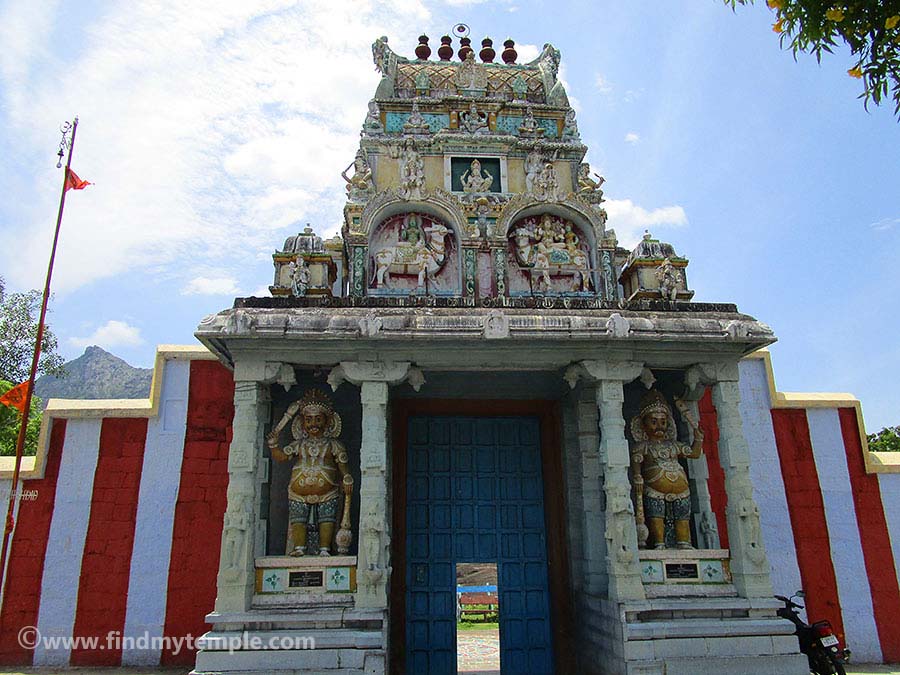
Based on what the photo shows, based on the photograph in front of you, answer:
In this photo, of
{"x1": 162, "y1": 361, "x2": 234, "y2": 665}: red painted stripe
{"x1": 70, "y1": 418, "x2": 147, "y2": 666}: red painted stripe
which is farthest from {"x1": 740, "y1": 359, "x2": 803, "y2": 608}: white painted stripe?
{"x1": 70, "y1": 418, "x2": 147, "y2": 666}: red painted stripe

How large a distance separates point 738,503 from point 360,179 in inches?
295

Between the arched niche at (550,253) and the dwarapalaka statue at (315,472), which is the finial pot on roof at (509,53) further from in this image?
the dwarapalaka statue at (315,472)

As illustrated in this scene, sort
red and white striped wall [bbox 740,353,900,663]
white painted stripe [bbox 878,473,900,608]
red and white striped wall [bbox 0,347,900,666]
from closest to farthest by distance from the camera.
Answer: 1. red and white striped wall [bbox 0,347,900,666]
2. red and white striped wall [bbox 740,353,900,663]
3. white painted stripe [bbox 878,473,900,608]

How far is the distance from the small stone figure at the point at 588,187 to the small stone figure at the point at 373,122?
3.57 m

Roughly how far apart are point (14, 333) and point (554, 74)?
71.3ft

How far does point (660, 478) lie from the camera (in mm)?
9211

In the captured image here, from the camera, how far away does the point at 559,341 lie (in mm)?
8727

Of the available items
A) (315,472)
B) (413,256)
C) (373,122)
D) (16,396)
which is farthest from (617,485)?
(16,396)

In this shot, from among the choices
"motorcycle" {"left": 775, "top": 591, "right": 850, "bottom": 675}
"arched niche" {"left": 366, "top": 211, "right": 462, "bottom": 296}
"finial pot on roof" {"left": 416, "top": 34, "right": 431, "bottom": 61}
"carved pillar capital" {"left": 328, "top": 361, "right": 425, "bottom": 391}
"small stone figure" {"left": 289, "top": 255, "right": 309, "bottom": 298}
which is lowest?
"motorcycle" {"left": 775, "top": 591, "right": 850, "bottom": 675}

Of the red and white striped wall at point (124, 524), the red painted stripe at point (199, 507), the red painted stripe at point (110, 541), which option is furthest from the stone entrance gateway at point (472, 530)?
the red painted stripe at point (110, 541)

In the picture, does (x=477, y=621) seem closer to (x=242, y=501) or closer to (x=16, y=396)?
(x=242, y=501)

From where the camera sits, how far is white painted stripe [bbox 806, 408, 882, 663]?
11.0 meters

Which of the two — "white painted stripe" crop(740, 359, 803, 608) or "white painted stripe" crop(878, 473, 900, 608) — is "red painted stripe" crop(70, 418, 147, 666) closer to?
"white painted stripe" crop(740, 359, 803, 608)

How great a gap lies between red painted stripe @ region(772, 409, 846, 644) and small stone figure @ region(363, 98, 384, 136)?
8685mm
